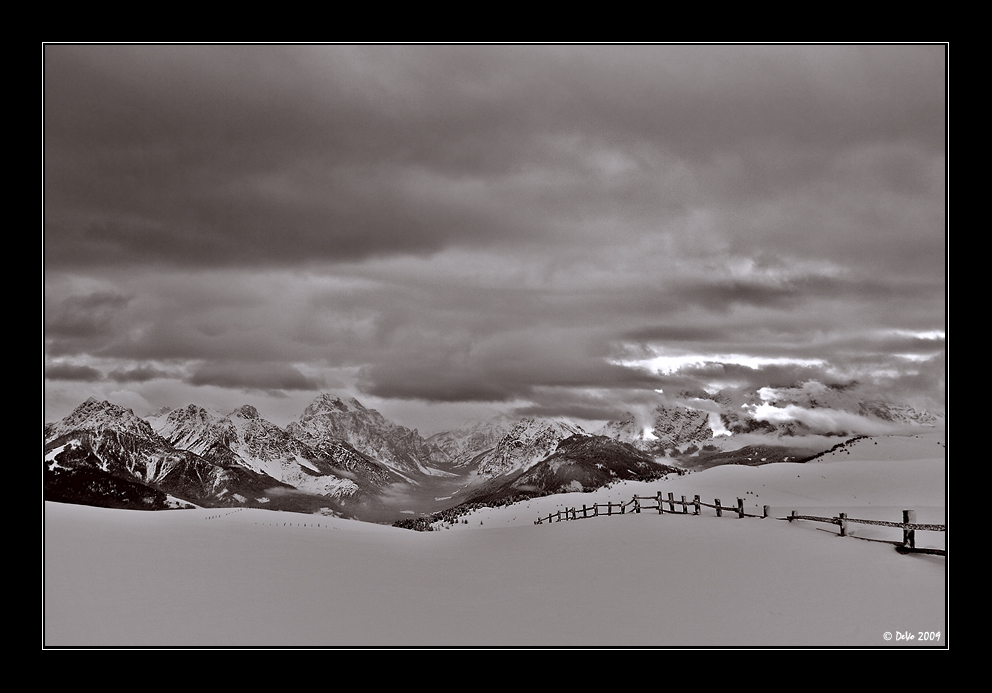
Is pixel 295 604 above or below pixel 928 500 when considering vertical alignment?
above

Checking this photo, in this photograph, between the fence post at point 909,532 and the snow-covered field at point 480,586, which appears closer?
the snow-covered field at point 480,586

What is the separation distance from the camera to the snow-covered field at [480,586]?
1282 centimetres

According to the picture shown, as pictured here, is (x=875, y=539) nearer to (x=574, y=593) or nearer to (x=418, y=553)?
(x=574, y=593)

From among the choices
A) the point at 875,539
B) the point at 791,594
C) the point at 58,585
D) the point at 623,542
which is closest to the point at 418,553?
the point at 623,542

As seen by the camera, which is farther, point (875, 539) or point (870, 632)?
point (875, 539)

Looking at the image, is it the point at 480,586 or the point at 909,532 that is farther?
the point at 480,586

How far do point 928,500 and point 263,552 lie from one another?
131ft

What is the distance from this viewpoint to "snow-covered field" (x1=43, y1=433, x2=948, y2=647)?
1282cm

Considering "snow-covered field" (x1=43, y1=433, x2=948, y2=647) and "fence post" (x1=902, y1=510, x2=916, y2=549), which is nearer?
"snow-covered field" (x1=43, y1=433, x2=948, y2=647)

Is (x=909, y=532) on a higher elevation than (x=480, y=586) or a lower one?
higher

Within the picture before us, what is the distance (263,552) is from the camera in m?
19.3

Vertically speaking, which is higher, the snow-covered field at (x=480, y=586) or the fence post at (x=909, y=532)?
the fence post at (x=909, y=532)

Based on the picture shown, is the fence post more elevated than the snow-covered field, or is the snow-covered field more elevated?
the fence post

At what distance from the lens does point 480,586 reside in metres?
16.4
